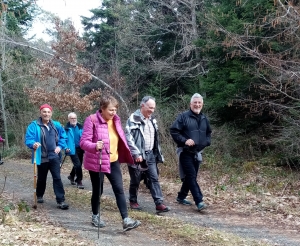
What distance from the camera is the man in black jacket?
269 inches

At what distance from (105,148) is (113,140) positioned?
0.22m

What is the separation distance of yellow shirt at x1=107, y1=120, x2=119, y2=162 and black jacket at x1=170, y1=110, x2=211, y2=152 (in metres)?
1.51

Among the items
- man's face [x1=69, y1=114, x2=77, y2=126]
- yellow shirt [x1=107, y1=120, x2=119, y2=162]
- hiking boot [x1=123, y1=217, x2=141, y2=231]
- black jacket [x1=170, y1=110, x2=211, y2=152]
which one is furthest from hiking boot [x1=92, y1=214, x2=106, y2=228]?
man's face [x1=69, y1=114, x2=77, y2=126]

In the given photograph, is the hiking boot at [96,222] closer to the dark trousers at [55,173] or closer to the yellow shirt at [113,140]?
the yellow shirt at [113,140]

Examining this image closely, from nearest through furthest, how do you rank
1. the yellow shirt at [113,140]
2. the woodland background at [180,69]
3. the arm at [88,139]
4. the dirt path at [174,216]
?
the dirt path at [174,216], the arm at [88,139], the yellow shirt at [113,140], the woodland background at [180,69]

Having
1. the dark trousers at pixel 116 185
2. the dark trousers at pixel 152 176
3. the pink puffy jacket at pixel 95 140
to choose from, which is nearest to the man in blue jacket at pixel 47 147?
the dark trousers at pixel 152 176

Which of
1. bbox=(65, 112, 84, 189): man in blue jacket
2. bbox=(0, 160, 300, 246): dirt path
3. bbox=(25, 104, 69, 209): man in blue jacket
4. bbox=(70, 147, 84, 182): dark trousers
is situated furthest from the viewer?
bbox=(70, 147, 84, 182): dark trousers

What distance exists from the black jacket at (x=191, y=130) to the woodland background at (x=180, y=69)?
238 cm

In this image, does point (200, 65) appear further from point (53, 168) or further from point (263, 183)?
point (53, 168)

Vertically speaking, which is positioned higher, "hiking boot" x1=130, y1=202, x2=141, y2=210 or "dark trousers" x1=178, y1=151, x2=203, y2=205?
"dark trousers" x1=178, y1=151, x2=203, y2=205

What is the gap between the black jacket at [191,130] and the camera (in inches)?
271

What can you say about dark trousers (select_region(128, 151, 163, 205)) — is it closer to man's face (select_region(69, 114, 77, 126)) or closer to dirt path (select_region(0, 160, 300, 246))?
dirt path (select_region(0, 160, 300, 246))

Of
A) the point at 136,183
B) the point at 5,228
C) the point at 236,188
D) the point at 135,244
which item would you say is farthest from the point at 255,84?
the point at 5,228

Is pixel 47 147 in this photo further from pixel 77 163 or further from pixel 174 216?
pixel 174 216
